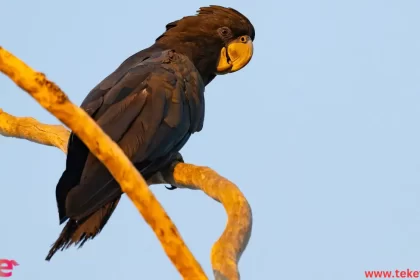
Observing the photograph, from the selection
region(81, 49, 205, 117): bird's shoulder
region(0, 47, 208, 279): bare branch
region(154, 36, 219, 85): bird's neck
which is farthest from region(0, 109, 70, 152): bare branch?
region(0, 47, 208, 279): bare branch

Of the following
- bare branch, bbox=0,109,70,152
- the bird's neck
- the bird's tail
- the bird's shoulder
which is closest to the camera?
the bird's tail

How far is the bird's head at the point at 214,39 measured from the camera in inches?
188

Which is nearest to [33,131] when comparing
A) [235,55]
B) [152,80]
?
[152,80]

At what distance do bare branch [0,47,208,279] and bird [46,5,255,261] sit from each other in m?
1.15

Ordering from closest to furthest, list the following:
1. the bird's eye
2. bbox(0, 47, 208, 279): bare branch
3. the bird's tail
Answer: bbox(0, 47, 208, 279): bare branch < the bird's tail < the bird's eye

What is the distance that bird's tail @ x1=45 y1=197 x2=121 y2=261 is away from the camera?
309 cm

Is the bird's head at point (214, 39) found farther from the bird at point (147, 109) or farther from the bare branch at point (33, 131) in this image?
the bare branch at point (33, 131)

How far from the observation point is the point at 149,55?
4.59 m

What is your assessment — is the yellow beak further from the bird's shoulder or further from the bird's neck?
the bird's shoulder

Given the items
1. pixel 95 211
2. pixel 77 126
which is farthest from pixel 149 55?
pixel 77 126

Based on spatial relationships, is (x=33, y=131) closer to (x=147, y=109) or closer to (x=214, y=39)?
(x=147, y=109)

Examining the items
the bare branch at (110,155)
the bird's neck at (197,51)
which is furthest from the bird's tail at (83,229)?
the bird's neck at (197,51)

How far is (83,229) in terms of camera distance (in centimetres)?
332

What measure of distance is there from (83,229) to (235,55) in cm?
202
